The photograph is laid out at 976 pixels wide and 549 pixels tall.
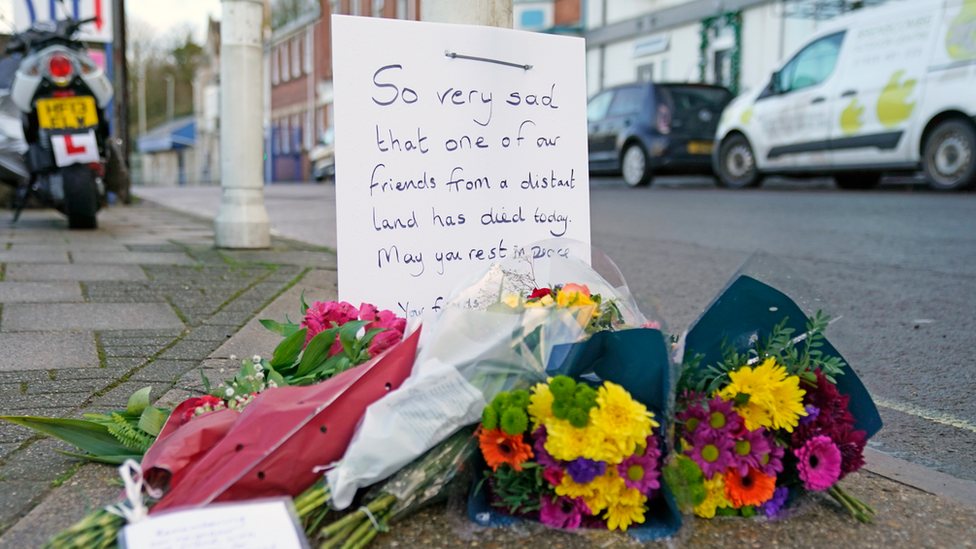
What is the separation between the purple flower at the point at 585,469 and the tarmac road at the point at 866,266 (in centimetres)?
32

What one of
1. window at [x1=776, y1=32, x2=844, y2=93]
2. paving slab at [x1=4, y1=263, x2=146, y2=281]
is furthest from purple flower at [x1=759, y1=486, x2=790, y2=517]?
window at [x1=776, y1=32, x2=844, y2=93]

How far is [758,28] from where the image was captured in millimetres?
16344

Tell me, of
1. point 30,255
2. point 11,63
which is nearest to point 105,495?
point 30,255

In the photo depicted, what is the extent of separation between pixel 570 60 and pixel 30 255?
136 inches

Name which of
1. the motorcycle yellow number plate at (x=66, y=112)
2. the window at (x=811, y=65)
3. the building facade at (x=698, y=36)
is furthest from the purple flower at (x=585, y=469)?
the building facade at (x=698, y=36)

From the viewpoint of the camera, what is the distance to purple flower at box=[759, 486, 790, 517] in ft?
4.96

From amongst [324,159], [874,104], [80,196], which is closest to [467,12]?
[80,196]

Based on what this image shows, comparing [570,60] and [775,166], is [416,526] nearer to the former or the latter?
[570,60]

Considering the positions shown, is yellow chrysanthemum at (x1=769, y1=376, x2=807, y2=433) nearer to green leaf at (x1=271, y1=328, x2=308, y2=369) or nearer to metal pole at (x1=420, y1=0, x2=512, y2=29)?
green leaf at (x1=271, y1=328, x2=308, y2=369)

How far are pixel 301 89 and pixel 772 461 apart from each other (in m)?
37.8

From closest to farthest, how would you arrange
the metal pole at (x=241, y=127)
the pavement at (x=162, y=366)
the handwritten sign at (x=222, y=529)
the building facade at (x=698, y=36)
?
the handwritten sign at (x=222, y=529) → the pavement at (x=162, y=366) → the metal pole at (x=241, y=127) → the building facade at (x=698, y=36)

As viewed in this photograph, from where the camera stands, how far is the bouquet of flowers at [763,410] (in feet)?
4.80

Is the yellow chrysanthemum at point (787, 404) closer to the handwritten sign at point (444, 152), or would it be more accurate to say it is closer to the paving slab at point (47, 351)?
the handwritten sign at point (444, 152)

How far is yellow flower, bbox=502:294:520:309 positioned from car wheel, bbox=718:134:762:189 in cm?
963
